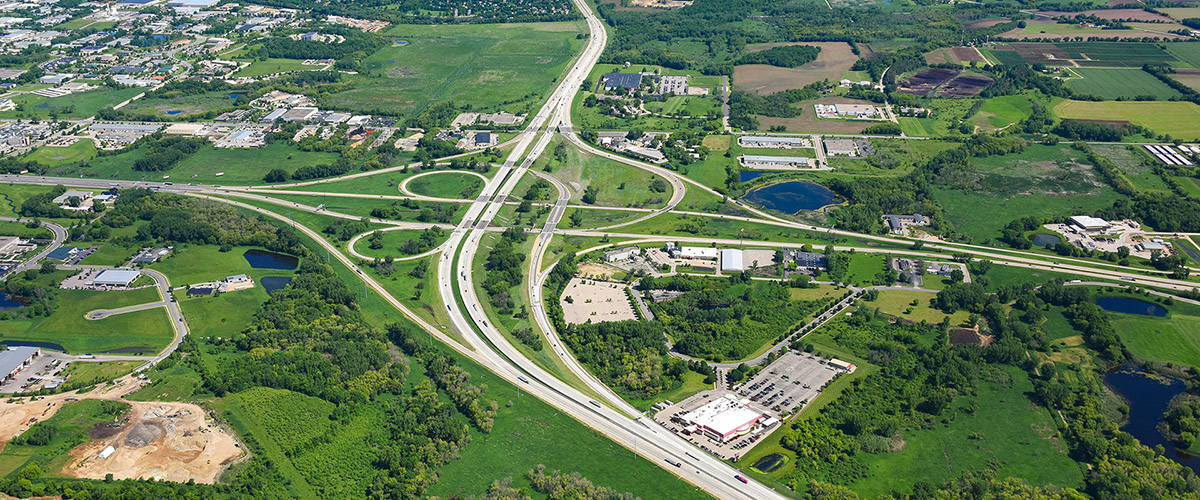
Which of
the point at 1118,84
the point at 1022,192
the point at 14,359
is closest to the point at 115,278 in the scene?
the point at 14,359

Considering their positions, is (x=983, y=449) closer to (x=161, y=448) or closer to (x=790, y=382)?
(x=790, y=382)

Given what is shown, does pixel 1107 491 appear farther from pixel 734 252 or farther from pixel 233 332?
pixel 233 332

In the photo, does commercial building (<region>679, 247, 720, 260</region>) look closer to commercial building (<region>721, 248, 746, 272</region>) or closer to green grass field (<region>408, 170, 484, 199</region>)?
commercial building (<region>721, 248, 746, 272</region>)

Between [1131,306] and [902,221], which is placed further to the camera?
[902,221]

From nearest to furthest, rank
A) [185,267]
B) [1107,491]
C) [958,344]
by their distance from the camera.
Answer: [1107,491] → [958,344] → [185,267]

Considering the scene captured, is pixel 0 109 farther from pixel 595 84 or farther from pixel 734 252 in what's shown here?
pixel 734 252

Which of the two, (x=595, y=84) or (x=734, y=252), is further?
(x=595, y=84)

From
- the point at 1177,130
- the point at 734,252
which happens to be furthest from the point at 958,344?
the point at 1177,130

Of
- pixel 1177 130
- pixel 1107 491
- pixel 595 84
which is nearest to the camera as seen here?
pixel 1107 491
